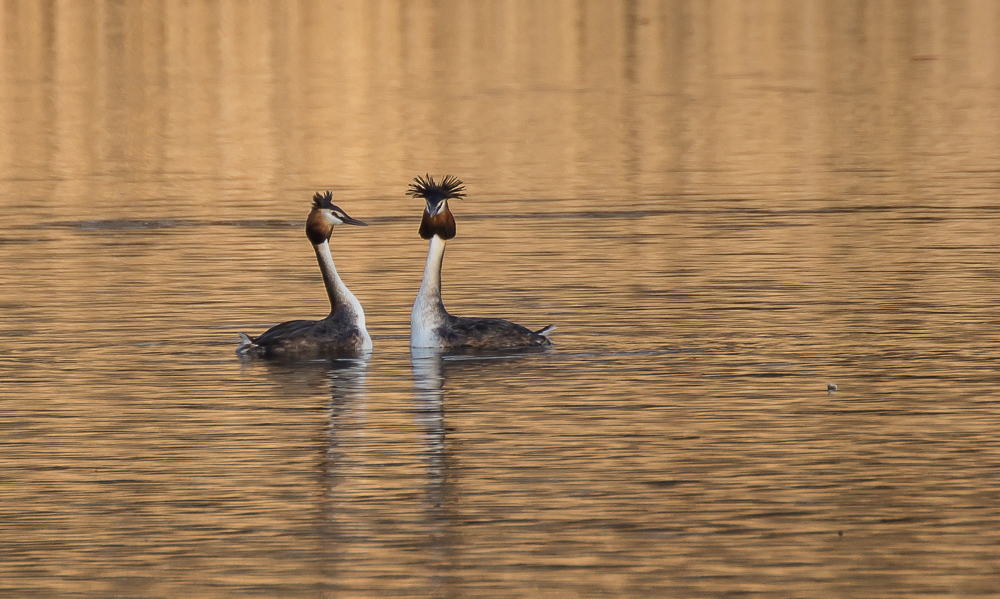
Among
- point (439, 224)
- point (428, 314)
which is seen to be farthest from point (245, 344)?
point (439, 224)

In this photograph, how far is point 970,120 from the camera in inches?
1753

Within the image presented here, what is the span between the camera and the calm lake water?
11719mm

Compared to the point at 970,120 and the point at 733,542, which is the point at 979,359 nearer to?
the point at 733,542

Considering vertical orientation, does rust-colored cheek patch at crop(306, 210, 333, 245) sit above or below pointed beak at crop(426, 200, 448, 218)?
below

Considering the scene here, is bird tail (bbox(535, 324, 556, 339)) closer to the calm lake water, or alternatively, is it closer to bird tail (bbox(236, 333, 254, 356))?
the calm lake water

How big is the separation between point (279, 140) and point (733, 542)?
3197 centimetres

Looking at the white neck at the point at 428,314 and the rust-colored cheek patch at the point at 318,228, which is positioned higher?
the rust-colored cheek patch at the point at 318,228

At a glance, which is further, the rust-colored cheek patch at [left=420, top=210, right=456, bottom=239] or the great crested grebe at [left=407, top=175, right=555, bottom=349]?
the rust-colored cheek patch at [left=420, top=210, right=456, bottom=239]

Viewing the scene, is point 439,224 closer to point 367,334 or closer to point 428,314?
point 428,314

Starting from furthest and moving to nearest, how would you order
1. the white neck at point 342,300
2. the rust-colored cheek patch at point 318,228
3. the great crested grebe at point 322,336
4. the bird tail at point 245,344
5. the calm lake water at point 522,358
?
1. the rust-colored cheek patch at point 318,228
2. the white neck at point 342,300
3. the great crested grebe at point 322,336
4. the bird tail at point 245,344
5. the calm lake water at point 522,358

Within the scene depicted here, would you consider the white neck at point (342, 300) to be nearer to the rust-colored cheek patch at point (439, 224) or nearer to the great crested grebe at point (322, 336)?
the great crested grebe at point (322, 336)

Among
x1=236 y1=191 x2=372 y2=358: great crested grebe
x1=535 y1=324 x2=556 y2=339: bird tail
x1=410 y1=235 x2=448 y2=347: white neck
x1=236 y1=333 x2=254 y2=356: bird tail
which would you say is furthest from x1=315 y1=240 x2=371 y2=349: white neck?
x1=535 y1=324 x2=556 y2=339: bird tail

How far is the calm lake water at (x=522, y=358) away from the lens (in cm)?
1172

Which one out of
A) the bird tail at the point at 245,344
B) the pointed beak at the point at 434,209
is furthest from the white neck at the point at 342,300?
the pointed beak at the point at 434,209
